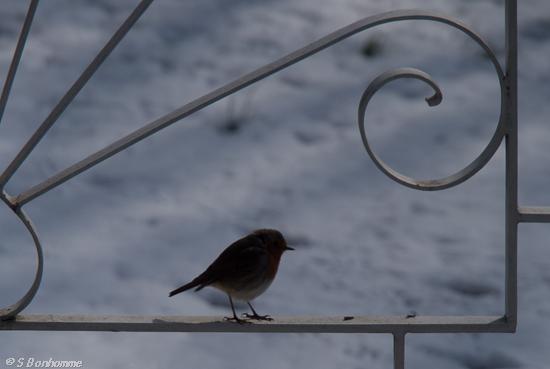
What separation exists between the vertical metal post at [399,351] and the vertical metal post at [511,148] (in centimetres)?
20

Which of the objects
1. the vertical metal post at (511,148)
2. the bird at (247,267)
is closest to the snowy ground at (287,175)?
the bird at (247,267)

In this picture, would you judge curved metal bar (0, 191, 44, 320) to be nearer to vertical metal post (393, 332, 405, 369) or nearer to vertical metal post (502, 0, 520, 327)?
vertical metal post (393, 332, 405, 369)

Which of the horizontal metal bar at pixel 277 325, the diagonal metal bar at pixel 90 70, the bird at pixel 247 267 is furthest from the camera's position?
the bird at pixel 247 267

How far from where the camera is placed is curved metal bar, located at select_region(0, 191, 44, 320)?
99 cm

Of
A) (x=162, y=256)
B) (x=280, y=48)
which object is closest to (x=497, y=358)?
(x=162, y=256)

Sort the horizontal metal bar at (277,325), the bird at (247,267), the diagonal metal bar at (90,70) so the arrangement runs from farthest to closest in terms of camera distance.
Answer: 1. the bird at (247,267)
2. the horizontal metal bar at (277,325)
3. the diagonal metal bar at (90,70)

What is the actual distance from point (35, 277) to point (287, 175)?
1.24 m

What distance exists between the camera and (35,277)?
104cm

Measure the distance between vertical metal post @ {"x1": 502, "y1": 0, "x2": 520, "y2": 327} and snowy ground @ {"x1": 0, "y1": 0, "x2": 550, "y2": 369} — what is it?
0.46 metres

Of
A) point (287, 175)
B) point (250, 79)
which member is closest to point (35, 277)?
point (250, 79)

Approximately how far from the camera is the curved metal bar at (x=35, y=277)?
991 mm

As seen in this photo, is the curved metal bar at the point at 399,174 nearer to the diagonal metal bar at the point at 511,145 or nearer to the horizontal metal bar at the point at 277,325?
the diagonal metal bar at the point at 511,145

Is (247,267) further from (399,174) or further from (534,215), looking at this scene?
(534,215)

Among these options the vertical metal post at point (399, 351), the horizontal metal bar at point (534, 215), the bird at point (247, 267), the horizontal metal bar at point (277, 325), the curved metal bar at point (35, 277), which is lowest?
the vertical metal post at point (399, 351)
